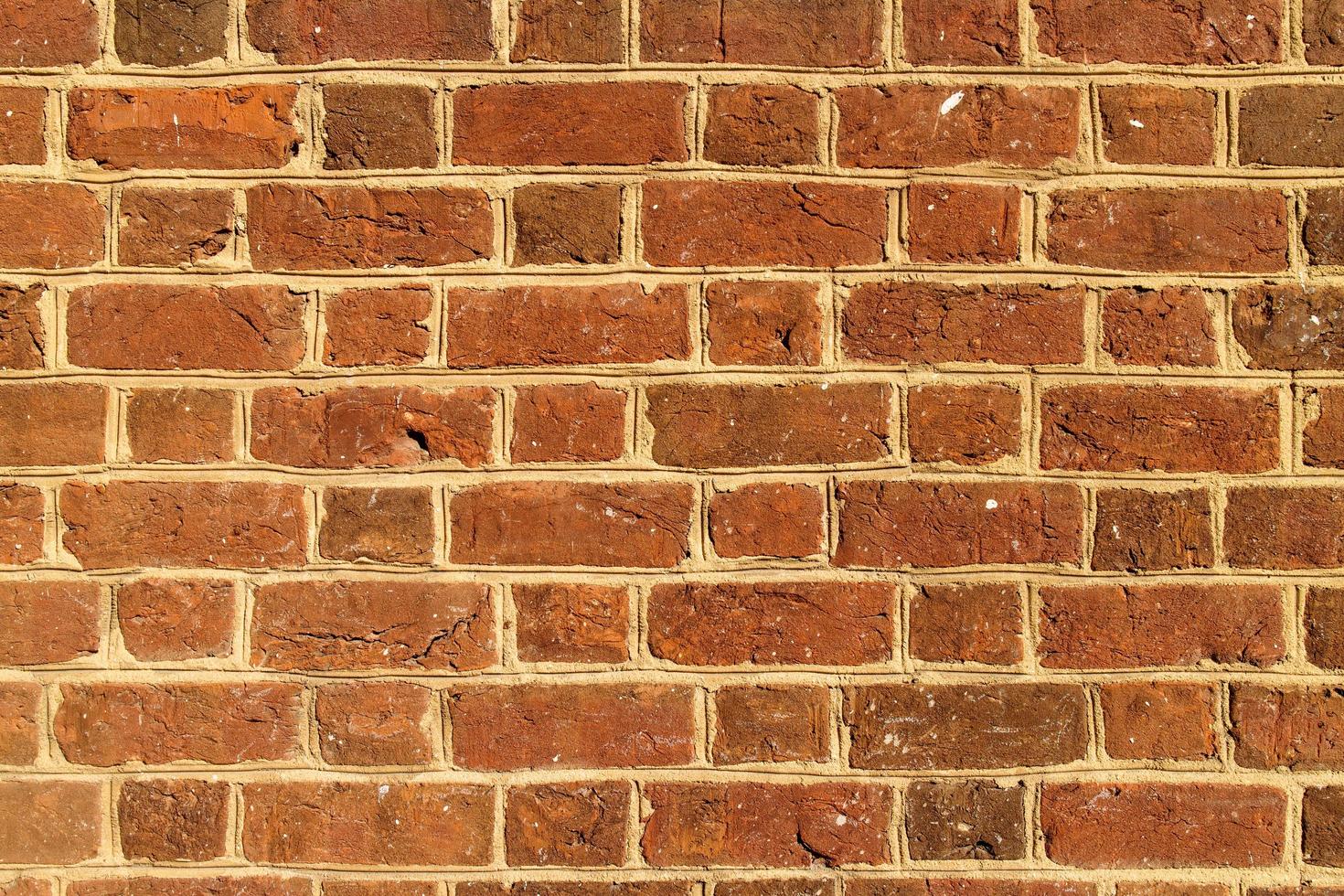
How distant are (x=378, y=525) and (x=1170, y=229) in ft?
2.77

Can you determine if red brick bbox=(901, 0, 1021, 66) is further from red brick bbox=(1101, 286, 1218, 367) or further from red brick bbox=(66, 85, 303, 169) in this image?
red brick bbox=(66, 85, 303, 169)

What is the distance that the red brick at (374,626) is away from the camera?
100cm

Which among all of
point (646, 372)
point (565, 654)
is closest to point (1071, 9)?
point (646, 372)

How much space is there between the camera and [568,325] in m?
1.00

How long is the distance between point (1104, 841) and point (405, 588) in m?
0.74

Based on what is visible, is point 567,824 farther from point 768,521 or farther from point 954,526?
point 954,526

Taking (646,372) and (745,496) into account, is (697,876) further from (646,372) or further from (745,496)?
(646,372)

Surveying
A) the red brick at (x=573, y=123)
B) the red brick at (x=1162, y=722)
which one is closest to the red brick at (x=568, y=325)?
the red brick at (x=573, y=123)

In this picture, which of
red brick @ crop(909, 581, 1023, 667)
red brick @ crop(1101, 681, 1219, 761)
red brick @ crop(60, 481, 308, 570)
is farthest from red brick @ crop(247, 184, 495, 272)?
red brick @ crop(1101, 681, 1219, 761)

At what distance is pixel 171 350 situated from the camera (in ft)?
3.31

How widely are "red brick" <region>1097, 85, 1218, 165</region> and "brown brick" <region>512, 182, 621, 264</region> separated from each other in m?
0.50

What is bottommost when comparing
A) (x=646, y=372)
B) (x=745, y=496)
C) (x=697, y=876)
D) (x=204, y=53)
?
(x=697, y=876)

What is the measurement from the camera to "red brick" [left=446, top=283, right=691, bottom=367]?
1004 millimetres

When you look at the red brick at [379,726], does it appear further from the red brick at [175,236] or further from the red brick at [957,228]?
the red brick at [957,228]
